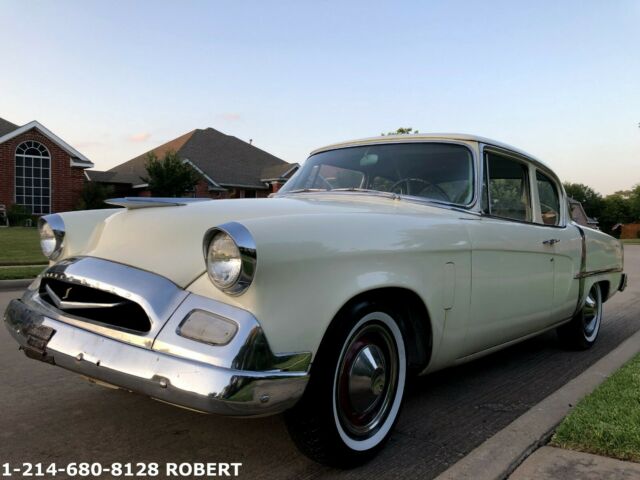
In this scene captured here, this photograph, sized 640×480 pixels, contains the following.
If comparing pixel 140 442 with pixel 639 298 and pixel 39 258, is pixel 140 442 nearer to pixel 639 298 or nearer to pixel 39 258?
pixel 639 298

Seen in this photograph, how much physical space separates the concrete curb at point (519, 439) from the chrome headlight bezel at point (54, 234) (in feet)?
7.42

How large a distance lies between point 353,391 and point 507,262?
5.02ft

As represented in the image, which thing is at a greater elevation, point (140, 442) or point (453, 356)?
point (453, 356)

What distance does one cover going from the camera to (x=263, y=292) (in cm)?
212

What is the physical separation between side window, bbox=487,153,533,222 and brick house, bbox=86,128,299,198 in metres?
26.6

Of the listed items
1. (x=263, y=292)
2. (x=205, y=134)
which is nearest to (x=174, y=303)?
(x=263, y=292)

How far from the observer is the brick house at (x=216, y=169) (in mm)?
31578

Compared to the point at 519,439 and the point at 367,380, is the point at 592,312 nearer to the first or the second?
the point at 519,439

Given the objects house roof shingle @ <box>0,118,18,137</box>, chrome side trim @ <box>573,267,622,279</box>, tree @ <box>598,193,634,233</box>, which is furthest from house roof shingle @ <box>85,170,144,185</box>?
tree @ <box>598,193,634,233</box>

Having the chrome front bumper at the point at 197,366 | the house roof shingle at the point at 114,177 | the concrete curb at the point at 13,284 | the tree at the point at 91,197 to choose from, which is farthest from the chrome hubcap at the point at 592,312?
the house roof shingle at the point at 114,177

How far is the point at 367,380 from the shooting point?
260 centimetres

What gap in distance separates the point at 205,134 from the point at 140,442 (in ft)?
113

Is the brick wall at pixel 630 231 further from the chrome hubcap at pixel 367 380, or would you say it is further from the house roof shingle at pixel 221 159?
the chrome hubcap at pixel 367 380

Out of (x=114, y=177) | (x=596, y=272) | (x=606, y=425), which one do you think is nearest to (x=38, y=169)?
(x=114, y=177)
